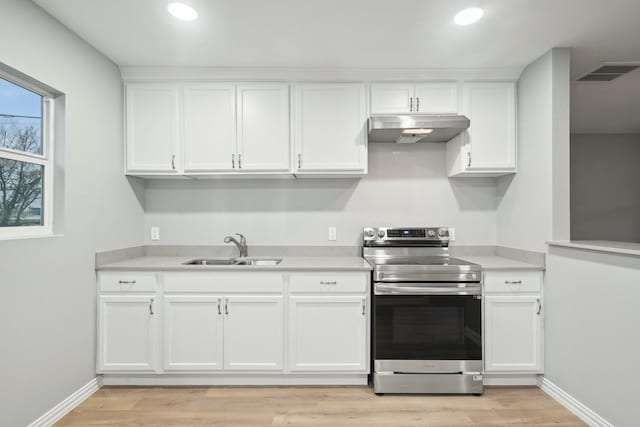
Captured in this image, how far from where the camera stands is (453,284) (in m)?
2.46

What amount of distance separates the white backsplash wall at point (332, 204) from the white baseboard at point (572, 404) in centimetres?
121

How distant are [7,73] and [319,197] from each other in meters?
2.25

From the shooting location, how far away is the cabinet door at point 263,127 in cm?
282

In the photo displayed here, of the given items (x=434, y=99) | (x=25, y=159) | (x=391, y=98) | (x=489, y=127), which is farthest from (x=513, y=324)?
(x=25, y=159)

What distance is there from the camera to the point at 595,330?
2.10 metres

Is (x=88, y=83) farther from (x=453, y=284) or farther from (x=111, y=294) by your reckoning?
(x=453, y=284)

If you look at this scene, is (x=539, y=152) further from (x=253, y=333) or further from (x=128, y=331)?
(x=128, y=331)

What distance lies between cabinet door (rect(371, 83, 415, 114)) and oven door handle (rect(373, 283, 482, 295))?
1.42m

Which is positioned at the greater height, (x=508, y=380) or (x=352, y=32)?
(x=352, y=32)

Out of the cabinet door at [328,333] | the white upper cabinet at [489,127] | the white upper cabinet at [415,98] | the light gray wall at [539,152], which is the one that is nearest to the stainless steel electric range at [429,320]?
the cabinet door at [328,333]

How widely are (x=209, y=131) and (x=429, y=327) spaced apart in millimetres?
2306

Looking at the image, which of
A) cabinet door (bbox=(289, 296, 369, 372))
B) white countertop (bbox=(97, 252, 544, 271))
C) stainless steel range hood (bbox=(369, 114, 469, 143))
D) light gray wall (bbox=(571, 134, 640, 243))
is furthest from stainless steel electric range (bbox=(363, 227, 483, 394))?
light gray wall (bbox=(571, 134, 640, 243))

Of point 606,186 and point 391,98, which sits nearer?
point 391,98

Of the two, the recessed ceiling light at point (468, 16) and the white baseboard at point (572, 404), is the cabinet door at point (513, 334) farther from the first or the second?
the recessed ceiling light at point (468, 16)
